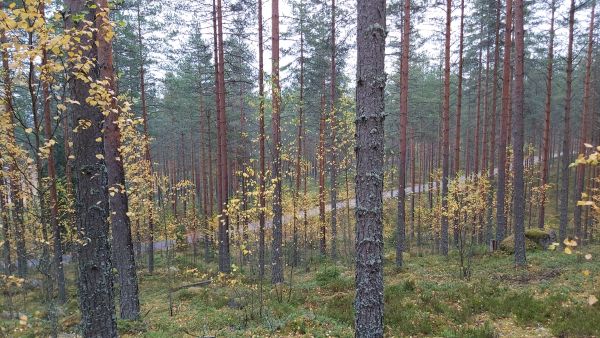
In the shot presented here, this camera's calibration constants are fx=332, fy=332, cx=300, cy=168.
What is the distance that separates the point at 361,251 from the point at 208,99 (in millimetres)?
→ 24441

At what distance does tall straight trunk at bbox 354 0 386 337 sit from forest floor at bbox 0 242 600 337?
11.6 feet

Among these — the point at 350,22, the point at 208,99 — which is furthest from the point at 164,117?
the point at 350,22

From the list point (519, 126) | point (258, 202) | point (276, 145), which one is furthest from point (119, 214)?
point (519, 126)

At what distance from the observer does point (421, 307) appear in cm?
884

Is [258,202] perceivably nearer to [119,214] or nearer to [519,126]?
[119,214]

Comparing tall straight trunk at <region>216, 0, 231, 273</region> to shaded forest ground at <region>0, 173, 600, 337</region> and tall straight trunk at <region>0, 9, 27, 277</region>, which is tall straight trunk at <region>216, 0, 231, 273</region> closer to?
shaded forest ground at <region>0, 173, 600, 337</region>

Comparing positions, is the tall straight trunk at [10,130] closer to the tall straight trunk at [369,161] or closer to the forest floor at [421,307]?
the forest floor at [421,307]

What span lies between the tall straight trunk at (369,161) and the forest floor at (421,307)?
355 centimetres

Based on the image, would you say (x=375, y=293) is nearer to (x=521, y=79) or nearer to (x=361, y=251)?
(x=361, y=251)

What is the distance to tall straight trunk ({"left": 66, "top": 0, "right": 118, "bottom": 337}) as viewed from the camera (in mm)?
4590

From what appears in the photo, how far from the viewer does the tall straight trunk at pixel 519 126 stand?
11.5 metres

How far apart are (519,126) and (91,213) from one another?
13034 millimetres

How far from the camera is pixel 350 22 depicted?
56.1ft

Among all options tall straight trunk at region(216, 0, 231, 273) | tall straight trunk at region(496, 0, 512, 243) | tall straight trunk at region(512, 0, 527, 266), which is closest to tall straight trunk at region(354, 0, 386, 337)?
tall straight trunk at region(512, 0, 527, 266)
